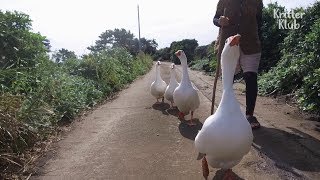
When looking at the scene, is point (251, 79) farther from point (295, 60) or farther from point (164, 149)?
point (295, 60)

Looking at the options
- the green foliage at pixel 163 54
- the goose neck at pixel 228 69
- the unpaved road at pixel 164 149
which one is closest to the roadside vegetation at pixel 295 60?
the unpaved road at pixel 164 149

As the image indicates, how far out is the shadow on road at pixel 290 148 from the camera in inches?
155

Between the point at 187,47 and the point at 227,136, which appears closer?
the point at 227,136

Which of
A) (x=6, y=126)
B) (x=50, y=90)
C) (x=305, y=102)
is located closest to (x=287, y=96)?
(x=305, y=102)

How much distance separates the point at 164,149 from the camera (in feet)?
16.0

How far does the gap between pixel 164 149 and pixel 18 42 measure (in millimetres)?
3997

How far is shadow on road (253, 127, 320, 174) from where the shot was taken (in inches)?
155

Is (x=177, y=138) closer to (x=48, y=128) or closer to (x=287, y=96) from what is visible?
(x=48, y=128)

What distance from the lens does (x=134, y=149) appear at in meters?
4.98

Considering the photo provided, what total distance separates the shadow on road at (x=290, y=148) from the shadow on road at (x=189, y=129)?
847 millimetres

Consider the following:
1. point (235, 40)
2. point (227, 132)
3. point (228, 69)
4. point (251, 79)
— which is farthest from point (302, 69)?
point (227, 132)

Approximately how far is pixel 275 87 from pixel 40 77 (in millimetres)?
4704

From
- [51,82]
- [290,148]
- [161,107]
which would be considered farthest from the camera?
[161,107]

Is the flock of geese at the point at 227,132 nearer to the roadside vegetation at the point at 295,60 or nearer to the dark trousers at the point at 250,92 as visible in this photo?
the dark trousers at the point at 250,92
